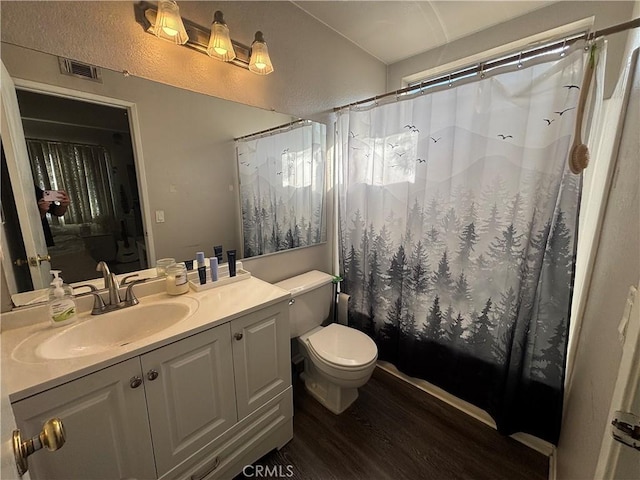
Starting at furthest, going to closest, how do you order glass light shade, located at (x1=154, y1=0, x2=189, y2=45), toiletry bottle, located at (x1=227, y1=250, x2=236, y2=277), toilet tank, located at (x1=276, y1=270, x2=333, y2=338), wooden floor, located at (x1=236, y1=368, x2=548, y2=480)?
toilet tank, located at (x1=276, y1=270, x2=333, y2=338)
toiletry bottle, located at (x1=227, y1=250, x2=236, y2=277)
wooden floor, located at (x1=236, y1=368, x2=548, y2=480)
glass light shade, located at (x1=154, y1=0, x2=189, y2=45)

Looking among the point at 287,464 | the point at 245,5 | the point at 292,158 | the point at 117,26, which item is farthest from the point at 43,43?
the point at 287,464

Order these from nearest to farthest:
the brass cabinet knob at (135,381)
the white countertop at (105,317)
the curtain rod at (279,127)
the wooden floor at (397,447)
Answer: the white countertop at (105,317) → the brass cabinet knob at (135,381) → the wooden floor at (397,447) → the curtain rod at (279,127)

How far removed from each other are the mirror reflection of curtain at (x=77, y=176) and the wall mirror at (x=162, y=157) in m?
0.03

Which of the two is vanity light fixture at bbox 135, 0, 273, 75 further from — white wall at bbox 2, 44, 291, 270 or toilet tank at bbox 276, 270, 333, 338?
Result: toilet tank at bbox 276, 270, 333, 338

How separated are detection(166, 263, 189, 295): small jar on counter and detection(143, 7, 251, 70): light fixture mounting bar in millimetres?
1067

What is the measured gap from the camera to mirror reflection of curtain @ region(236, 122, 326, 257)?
1675 mm

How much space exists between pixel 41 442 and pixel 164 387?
52 cm

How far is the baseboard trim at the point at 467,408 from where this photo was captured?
1423 millimetres

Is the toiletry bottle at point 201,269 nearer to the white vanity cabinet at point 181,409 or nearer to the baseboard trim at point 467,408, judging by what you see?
the white vanity cabinet at point 181,409

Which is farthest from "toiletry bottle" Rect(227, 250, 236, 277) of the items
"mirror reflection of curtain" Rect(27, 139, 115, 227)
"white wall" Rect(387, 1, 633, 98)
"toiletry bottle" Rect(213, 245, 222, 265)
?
"white wall" Rect(387, 1, 633, 98)

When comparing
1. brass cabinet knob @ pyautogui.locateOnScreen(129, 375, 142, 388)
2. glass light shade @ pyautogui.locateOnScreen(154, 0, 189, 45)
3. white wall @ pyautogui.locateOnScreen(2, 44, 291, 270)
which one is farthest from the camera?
white wall @ pyautogui.locateOnScreen(2, 44, 291, 270)

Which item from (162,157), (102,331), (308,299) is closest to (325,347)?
(308,299)

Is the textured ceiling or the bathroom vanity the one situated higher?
the textured ceiling

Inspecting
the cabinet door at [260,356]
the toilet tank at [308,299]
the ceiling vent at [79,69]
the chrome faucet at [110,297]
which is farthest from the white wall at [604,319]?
the ceiling vent at [79,69]
